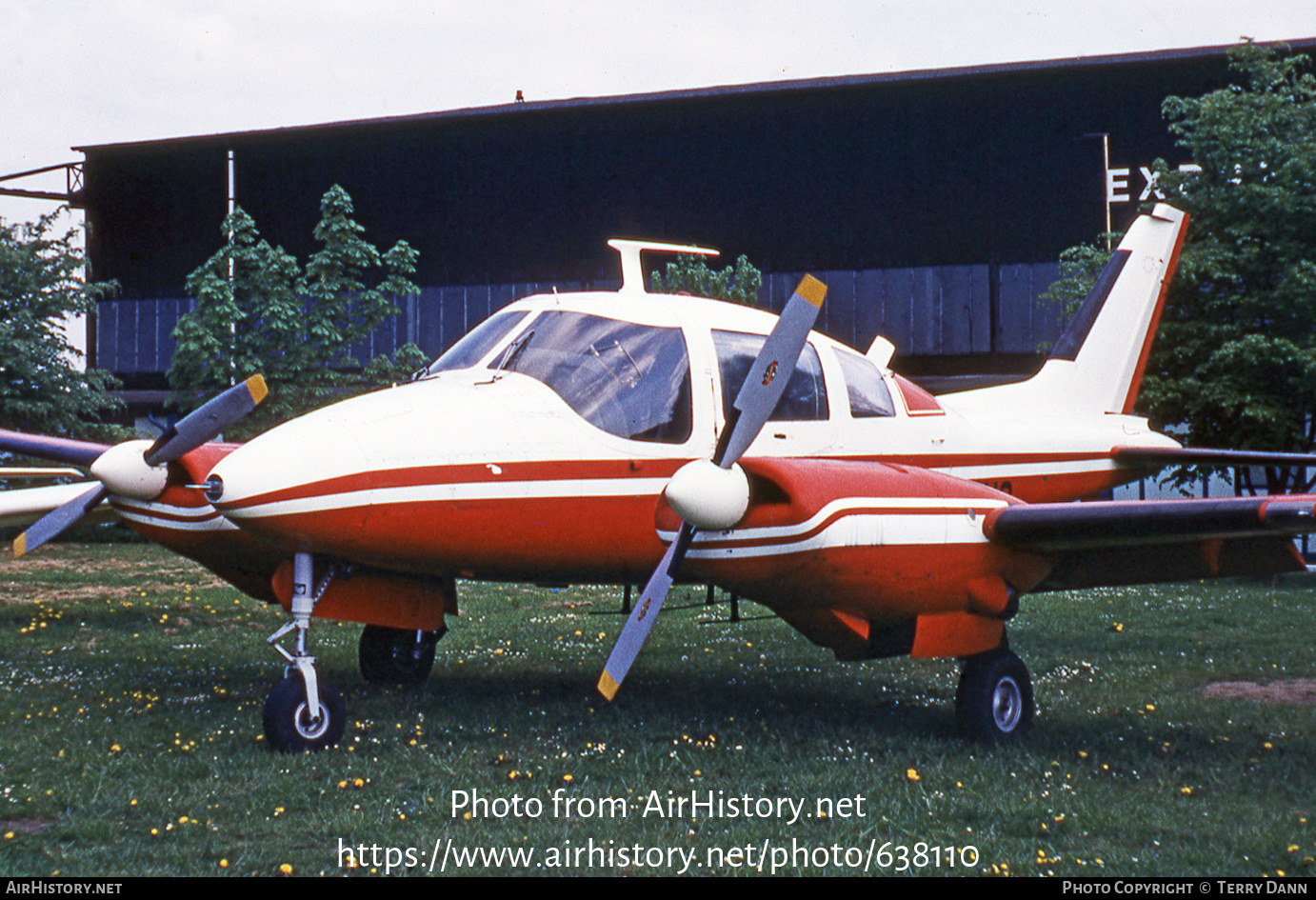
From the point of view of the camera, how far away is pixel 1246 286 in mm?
20078

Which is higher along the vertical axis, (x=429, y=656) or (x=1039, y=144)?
(x=1039, y=144)

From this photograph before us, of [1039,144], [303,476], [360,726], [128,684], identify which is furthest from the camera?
[1039,144]

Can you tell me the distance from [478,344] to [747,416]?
7.60 ft

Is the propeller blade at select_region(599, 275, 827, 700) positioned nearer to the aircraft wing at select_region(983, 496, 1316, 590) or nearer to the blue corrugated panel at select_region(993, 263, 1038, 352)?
the aircraft wing at select_region(983, 496, 1316, 590)

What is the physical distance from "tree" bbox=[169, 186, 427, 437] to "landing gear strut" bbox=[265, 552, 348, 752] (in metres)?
17.5

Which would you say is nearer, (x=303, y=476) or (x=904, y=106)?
(x=303, y=476)

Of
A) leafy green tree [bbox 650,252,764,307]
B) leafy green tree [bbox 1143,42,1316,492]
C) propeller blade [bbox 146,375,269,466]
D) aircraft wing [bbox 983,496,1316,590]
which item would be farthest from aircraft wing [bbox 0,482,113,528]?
leafy green tree [bbox 650,252,764,307]

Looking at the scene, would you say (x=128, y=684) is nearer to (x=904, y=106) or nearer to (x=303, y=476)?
(x=303, y=476)

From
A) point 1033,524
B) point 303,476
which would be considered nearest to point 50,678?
point 303,476

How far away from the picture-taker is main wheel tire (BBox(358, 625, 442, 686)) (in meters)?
9.68

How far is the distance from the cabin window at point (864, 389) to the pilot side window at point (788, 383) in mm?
329

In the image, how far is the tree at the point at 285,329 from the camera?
24438 mm

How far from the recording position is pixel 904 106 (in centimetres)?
3212

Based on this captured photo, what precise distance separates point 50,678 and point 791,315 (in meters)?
7.33
